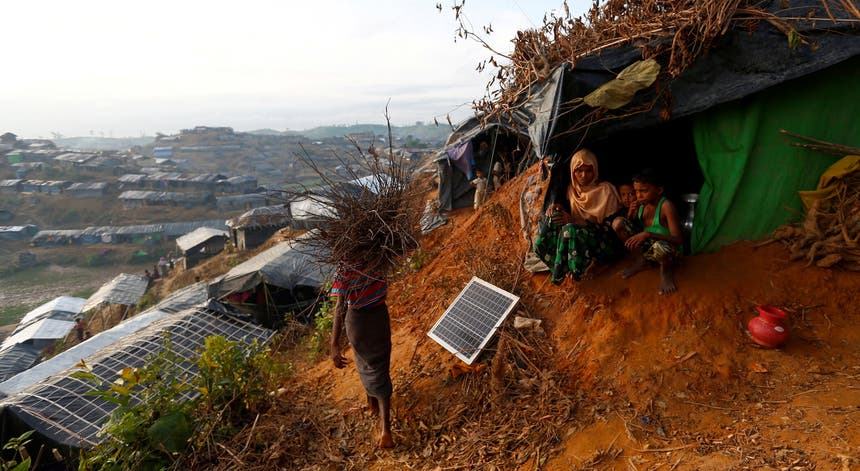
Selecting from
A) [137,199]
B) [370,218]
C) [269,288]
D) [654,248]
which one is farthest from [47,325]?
[137,199]

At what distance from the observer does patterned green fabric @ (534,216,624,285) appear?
3383 millimetres

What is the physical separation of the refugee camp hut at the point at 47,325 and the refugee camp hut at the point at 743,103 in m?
19.9

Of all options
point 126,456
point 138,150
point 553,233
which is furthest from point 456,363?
point 138,150

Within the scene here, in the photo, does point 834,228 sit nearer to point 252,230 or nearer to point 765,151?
point 765,151

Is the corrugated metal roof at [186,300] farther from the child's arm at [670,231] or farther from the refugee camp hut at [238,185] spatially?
the refugee camp hut at [238,185]

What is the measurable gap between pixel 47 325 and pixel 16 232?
22976 millimetres

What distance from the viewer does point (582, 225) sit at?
135 inches

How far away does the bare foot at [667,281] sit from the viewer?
3.16 meters

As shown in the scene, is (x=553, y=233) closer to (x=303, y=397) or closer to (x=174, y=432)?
(x=303, y=397)

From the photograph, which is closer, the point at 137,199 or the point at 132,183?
the point at 137,199

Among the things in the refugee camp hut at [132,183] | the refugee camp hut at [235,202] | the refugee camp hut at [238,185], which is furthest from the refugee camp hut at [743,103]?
the refugee camp hut at [132,183]

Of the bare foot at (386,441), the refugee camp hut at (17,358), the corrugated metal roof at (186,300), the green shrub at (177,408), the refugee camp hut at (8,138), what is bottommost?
the refugee camp hut at (17,358)

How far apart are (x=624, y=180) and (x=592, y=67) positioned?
1.38 m

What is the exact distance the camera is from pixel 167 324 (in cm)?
643
